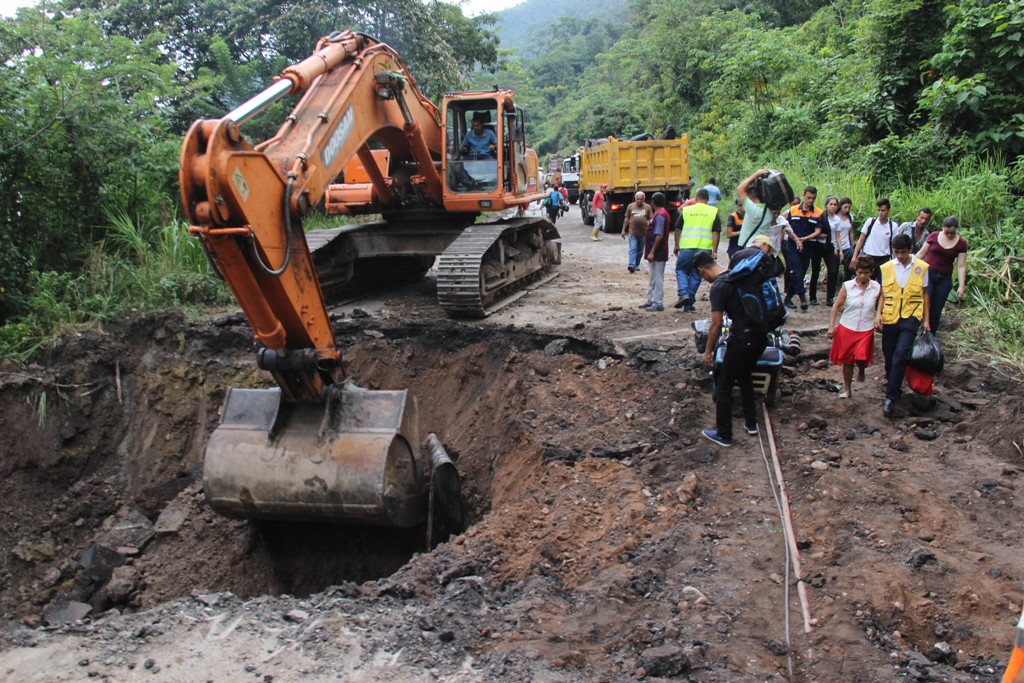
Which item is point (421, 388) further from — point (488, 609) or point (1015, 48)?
point (1015, 48)

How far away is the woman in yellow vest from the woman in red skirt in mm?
85

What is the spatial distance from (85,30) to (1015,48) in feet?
39.3

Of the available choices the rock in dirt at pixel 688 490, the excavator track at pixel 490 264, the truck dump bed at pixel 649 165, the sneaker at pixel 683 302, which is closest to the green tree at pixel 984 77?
the sneaker at pixel 683 302

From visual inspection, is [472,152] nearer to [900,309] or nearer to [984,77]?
[900,309]

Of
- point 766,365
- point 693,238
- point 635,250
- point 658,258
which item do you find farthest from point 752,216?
point 635,250

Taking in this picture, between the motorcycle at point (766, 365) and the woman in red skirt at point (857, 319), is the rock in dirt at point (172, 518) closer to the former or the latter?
the motorcycle at point (766, 365)

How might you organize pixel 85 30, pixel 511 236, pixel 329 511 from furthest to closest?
pixel 511 236
pixel 85 30
pixel 329 511

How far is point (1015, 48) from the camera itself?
10.1 m

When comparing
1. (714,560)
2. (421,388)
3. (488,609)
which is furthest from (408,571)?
(421,388)

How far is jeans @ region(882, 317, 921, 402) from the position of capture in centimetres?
621

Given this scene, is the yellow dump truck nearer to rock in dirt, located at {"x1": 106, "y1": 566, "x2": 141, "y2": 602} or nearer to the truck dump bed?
the truck dump bed

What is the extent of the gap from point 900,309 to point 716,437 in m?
1.93

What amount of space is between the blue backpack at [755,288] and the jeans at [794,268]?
3.57 meters

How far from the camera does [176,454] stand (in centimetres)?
780
